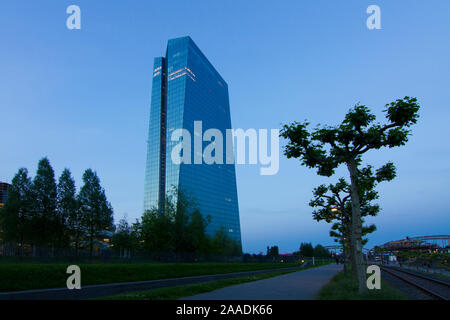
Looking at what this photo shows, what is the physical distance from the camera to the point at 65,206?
4169 cm

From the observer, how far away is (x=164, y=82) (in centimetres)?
13362

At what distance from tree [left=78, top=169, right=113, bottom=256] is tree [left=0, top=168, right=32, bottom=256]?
257 inches

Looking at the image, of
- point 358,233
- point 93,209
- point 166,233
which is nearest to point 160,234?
point 166,233

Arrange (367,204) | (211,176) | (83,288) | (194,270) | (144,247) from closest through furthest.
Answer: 1. (83,288)
2. (367,204)
3. (194,270)
4. (144,247)
5. (211,176)

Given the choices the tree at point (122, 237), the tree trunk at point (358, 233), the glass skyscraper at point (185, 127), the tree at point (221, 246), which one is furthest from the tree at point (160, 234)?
the glass skyscraper at point (185, 127)

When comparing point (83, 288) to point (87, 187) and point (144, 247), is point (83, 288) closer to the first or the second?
point (87, 187)

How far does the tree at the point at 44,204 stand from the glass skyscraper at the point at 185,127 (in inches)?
2617

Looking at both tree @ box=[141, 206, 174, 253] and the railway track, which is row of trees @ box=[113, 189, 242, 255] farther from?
the railway track

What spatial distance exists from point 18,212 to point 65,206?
5.28 m

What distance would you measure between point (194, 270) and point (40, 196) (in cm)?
2232

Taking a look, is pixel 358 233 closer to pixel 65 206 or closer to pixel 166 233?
pixel 166 233

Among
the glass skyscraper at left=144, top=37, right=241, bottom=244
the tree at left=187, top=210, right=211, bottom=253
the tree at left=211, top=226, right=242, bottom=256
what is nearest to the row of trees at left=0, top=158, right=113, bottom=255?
the tree at left=187, top=210, right=211, bottom=253

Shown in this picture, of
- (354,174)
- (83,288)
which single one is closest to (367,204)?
(354,174)

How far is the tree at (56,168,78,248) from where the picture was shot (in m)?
41.6
